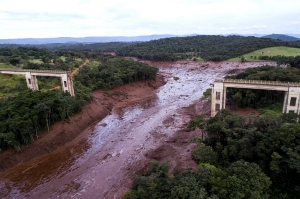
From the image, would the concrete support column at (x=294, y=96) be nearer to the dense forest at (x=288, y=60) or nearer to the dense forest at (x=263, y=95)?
the dense forest at (x=263, y=95)

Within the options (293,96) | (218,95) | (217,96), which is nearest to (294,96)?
(293,96)

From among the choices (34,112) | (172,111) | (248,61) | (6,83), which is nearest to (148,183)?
(34,112)

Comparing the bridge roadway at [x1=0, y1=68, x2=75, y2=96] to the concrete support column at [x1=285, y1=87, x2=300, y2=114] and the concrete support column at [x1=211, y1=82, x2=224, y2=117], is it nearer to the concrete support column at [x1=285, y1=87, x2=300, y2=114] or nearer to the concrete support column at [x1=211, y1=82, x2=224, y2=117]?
the concrete support column at [x1=211, y1=82, x2=224, y2=117]

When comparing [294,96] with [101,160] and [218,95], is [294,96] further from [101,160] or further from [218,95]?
[101,160]

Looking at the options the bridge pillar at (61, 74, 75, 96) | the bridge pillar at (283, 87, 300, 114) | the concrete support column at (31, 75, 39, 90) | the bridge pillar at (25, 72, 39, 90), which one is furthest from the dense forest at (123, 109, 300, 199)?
the bridge pillar at (25, 72, 39, 90)

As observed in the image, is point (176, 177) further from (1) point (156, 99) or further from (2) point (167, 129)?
(1) point (156, 99)

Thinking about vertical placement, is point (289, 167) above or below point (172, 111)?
above
